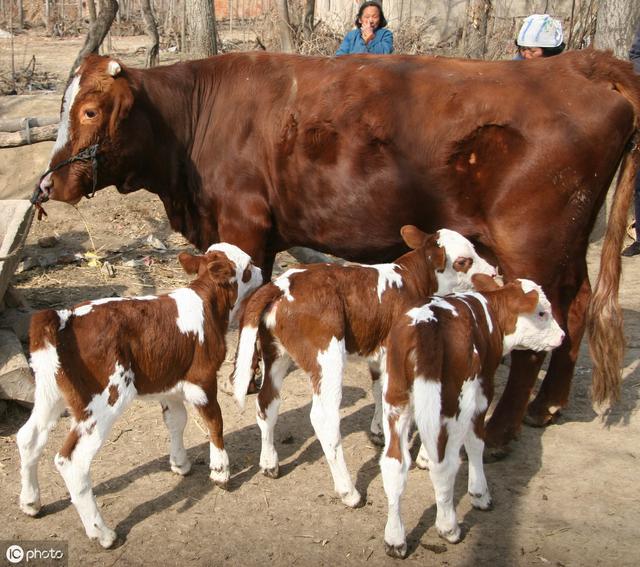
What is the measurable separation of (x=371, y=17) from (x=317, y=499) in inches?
238

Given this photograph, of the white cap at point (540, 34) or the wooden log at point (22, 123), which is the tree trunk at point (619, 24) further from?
the wooden log at point (22, 123)

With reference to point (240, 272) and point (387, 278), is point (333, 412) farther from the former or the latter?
point (240, 272)

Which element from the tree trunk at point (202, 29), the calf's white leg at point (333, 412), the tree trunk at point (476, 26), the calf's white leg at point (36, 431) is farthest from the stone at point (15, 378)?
the tree trunk at point (476, 26)

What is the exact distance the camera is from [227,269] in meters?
4.63

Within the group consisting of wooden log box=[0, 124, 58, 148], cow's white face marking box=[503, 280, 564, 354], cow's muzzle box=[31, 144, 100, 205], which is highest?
cow's muzzle box=[31, 144, 100, 205]

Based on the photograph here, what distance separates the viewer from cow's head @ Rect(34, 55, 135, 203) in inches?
213

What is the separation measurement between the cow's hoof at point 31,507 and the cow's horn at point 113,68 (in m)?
2.84

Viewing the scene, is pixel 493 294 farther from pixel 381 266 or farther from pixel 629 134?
pixel 629 134

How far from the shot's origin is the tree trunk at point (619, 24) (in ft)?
33.9

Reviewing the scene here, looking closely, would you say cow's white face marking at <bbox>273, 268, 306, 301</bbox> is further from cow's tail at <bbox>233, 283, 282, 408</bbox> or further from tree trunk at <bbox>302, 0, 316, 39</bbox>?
tree trunk at <bbox>302, 0, 316, 39</bbox>

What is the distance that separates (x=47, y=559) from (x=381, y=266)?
95.3 inches

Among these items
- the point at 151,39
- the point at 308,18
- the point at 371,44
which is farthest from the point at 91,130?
the point at 308,18

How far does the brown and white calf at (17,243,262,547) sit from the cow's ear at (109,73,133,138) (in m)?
1.33

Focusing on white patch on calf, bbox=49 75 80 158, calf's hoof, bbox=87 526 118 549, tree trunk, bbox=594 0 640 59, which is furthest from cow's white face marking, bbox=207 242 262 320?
tree trunk, bbox=594 0 640 59
